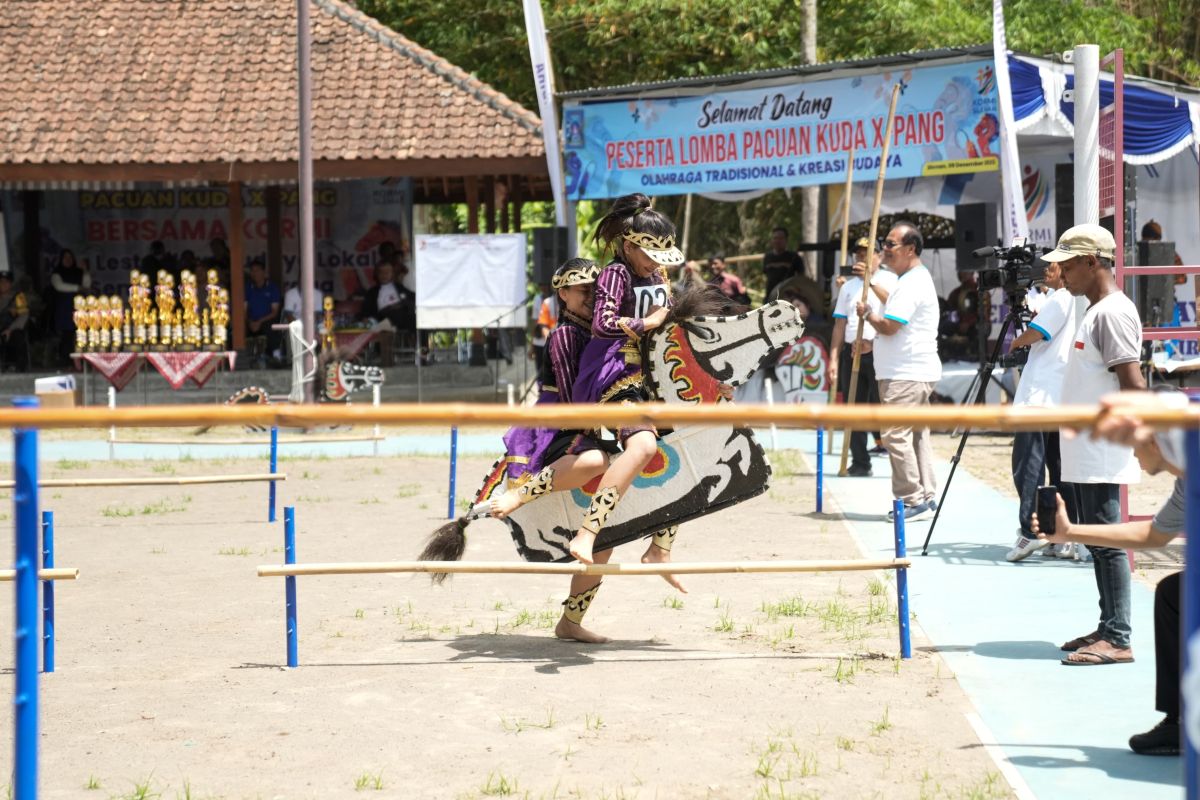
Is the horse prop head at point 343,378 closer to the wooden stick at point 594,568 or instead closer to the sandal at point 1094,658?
the wooden stick at point 594,568

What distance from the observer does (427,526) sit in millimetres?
10789

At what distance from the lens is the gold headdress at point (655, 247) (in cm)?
661

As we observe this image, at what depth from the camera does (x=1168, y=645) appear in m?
5.07

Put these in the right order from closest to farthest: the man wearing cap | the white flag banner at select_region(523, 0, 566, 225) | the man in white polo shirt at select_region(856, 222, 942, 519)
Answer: the man wearing cap
the man in white polo shirt at select_region(856, 222, 942, 519)
the white flag banner at select_region(523, 0, 566, 225)

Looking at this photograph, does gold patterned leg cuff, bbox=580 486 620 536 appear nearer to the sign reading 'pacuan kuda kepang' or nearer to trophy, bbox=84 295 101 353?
the sign reading 'pacuan kuda kepang'

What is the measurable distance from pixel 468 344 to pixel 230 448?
6.32m

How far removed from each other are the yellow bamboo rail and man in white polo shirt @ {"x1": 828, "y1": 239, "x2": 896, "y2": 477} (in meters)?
8.07

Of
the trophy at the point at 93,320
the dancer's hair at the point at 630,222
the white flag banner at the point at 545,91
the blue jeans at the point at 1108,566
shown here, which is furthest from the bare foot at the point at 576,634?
the trophy at the point at 93,320

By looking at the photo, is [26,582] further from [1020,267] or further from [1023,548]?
[1020,267]

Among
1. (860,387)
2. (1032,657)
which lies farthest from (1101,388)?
(860,387)

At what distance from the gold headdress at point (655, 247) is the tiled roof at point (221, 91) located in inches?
586

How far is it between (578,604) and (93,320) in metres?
16.0

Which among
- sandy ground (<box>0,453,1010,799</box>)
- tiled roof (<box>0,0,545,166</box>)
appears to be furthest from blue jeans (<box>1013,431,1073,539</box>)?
tiled roof (<box>0,0,545,166</box>)

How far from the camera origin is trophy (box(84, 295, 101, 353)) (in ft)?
69.6
